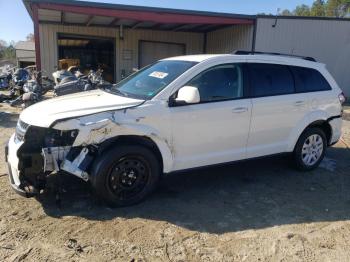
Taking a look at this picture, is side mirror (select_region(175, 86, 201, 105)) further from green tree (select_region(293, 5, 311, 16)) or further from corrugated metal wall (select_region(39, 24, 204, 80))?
green tree (select_region(293, 5, 311, 16))

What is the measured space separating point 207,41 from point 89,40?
6075mm

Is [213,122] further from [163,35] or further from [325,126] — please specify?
[163,35]

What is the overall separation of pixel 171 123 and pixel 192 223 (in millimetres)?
1182

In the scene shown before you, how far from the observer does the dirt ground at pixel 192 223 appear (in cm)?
331

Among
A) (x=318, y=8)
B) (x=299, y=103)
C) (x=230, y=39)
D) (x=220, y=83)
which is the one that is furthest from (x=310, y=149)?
(x=318, y=8)

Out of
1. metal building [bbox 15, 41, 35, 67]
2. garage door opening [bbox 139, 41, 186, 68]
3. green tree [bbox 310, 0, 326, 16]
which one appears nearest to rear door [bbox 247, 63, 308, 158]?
garage door opening [bbox 139, 41, 186, 68]

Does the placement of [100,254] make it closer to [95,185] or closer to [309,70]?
[95,185]

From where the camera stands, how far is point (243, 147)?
15.9 ft

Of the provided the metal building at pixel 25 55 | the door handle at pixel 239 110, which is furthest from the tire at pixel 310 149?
the metal building at pixel 25 55

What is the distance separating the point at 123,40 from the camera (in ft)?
56.0

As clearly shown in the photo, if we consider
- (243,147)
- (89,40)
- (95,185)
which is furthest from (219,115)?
(89,40)

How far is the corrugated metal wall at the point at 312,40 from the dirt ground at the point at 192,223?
430 inches

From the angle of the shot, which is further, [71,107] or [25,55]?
[25,55]

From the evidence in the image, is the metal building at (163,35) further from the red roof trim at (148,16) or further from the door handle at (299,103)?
the door handle at (299,103)
